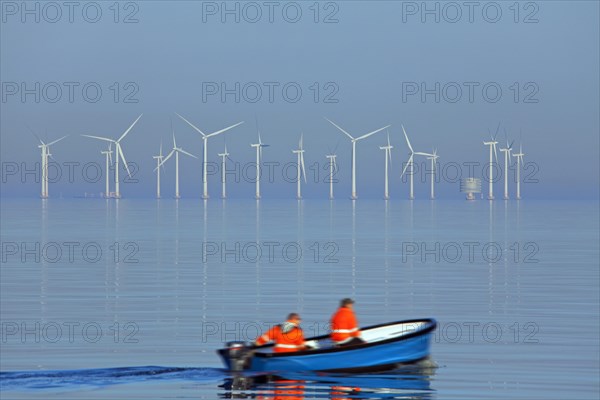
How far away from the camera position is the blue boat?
34031mm

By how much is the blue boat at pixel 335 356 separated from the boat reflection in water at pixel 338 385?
8.9 inches

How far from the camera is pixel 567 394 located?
3122 centimetres

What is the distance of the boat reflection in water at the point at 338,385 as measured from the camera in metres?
32.1

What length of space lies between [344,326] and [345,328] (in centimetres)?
6

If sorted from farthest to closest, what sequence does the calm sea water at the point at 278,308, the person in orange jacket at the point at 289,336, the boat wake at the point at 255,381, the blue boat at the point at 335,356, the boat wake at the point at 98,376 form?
the person in orange jacket at the point at 289,336 → the blue boat at the point at 335,356 → the calm sea water at the point at 278,308 → the boat wake at the point at 98,376 → the boat wake at the point at 255,381

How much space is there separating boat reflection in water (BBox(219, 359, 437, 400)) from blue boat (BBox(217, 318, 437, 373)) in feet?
0.74

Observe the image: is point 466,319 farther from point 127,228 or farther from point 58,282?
point 127,228

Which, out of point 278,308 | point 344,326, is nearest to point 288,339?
point 344,326

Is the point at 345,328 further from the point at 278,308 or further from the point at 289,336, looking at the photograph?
the point at 278,308

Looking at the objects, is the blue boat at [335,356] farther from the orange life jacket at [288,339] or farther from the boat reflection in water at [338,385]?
the orange life jacket at [288,339]

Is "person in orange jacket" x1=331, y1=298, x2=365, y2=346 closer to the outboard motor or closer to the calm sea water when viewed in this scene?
the calm sea water

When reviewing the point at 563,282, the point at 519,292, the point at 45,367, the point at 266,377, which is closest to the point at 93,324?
the point at 45,367

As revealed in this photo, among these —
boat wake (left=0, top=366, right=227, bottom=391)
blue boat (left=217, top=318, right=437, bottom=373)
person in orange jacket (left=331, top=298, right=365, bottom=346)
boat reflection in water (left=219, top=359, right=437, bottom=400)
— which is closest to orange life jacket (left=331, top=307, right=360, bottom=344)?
person in orange jacket (left=331, top=298, right=365, bottom=346)

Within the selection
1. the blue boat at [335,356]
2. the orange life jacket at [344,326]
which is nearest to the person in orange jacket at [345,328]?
the orange life jacket at [344,326]
